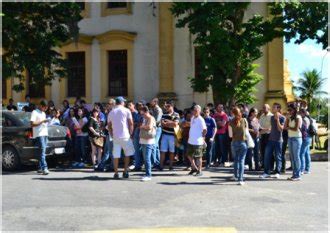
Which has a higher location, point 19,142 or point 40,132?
point 40,132

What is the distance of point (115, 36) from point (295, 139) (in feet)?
48.4

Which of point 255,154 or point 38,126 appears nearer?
point 38,126

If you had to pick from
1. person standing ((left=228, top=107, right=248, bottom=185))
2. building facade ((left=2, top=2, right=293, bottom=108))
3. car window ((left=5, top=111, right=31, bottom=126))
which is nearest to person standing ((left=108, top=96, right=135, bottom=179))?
person standing ((left=228, top=107, right=248, bottom=185))

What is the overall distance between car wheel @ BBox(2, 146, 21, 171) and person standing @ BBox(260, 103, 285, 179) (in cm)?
629

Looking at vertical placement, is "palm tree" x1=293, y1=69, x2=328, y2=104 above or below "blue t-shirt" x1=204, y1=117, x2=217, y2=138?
above

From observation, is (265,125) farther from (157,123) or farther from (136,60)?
(136,60)

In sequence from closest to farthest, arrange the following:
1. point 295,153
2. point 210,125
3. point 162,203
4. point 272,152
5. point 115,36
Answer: point 162,203 → point 295,153 → point 272,152 → point 210,125 → point 115,36

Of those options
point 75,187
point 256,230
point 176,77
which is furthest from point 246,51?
point 256,230

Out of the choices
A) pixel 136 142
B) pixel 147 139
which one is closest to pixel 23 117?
pixel 136 142

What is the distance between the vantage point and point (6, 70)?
1881 cm

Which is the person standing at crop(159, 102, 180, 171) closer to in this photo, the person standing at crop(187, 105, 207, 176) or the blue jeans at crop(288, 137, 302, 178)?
the person standing at crop(187, 105, 207, 176)

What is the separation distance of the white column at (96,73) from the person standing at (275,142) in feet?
47.2

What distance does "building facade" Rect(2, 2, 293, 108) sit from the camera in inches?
929

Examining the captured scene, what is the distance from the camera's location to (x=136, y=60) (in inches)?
978
